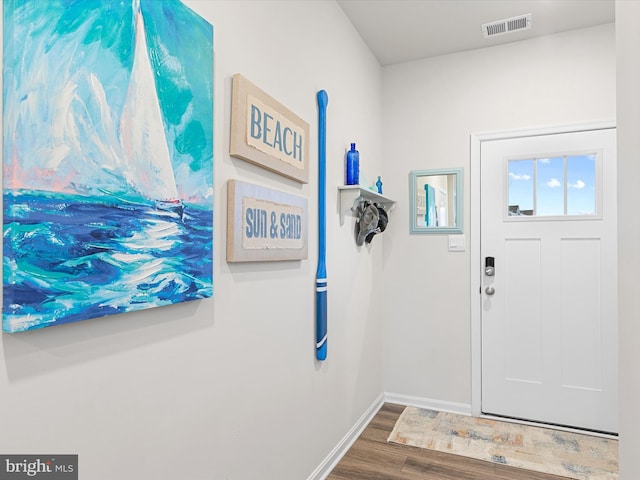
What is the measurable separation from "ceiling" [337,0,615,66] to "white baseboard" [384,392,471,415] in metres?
2.47

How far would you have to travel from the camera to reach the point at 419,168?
3.02 meters

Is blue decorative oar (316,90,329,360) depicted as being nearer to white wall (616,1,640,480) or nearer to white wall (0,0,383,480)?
white wall (0,0,383,480)

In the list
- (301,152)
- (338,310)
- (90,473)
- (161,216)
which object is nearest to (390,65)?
(301,152)

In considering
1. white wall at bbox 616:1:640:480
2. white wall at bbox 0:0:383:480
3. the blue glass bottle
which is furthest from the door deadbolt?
white wall at bbox 616:1:640:480

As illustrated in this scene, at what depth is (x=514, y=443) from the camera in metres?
2.43

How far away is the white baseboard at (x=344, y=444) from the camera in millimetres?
2064

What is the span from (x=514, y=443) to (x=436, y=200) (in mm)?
1606

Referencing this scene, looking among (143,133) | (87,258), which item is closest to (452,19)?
(143,133)

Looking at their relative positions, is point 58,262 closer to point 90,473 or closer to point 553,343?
point 90,473

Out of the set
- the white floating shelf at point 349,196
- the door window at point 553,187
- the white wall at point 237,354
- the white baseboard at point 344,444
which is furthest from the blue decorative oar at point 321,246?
the door window at point 553,187

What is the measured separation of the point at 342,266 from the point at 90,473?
64.0 inches

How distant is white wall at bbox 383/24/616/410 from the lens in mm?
2623

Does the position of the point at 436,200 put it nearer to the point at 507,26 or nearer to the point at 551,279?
the point at 551,279

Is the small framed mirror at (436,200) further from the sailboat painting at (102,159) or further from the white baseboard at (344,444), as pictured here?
the sailboat painting at (102,159)
